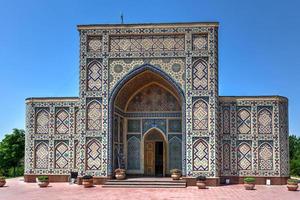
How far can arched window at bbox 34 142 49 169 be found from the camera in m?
22.5

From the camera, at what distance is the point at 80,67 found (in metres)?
21.6

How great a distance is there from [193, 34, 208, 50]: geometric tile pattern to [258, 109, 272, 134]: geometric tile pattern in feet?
14.7

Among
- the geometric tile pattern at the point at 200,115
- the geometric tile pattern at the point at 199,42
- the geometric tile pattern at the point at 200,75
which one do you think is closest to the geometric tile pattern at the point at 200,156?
the geometric tile pattern at the point at 200,115

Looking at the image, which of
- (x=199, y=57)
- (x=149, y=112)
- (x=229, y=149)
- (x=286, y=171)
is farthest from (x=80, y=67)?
(x=286, y=171)

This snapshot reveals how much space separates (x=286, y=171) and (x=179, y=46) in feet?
27.2

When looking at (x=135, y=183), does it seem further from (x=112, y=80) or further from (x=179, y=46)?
(x=179, y=46)

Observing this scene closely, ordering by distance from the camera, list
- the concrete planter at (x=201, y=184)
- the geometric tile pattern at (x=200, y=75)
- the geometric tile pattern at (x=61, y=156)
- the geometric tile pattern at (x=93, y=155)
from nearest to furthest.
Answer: the concrete planter at (x=201, y=184) → the geometric tile pattern at (x=200, y=75) → the geometric tile pattern at (x=93, y=155) → the geometric tile pattern at (x=61, y=156)

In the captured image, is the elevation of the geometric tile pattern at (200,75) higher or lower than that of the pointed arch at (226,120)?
higher

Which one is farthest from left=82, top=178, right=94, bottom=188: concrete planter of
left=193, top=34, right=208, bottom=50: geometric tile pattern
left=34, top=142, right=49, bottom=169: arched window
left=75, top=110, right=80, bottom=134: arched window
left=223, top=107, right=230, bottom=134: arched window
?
left=193, top=34, right=208, bottom=50: geometric tile pattern

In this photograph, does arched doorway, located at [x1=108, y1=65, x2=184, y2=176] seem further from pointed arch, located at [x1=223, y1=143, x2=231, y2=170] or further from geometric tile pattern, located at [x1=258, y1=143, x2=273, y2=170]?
geometric tile pattern, located at [x1=258, y1=143, x2=273, y2=170]

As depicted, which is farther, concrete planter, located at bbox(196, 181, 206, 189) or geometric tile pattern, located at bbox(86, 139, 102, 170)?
geometric tile pattern, located at bbox(86, 139, 102, 170)

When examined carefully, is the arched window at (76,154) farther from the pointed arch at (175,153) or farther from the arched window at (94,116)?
the pointed arch at (175,153)

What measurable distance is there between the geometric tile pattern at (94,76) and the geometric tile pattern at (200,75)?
4807 millimetres

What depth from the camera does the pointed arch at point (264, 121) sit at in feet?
70.3
